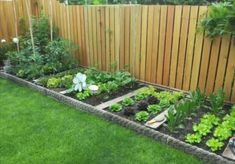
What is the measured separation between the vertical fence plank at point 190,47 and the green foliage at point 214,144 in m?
1.55

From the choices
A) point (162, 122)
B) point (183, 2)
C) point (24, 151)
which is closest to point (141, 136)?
point (162, 122)

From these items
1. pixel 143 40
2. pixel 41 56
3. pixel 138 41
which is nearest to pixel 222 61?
pixel 143 40

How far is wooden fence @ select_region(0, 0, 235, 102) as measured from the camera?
12.6 ft

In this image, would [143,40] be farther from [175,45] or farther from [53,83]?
[53,83]

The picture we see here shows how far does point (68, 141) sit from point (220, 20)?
2505 mm

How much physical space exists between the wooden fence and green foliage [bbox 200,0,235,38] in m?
0.24

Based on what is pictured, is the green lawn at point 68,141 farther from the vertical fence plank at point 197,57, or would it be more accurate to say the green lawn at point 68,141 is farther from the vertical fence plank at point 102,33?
the vertical fence plank at point 102,33

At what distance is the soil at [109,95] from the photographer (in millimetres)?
4074

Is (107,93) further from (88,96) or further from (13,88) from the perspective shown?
(13,88)

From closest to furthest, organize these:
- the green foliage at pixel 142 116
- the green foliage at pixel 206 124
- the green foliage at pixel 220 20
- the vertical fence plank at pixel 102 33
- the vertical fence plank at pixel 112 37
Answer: the green foliage at pixel 206 124 < the green foliage at pixel 220 20 < the green foliage at pixel 142 116 < the vertical fence plank at pixel 112 37 < the vertical fence plank at pixel 102 33

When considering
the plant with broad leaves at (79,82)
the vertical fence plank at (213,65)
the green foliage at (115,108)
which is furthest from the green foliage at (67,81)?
the vertical fence plank at (213,65)

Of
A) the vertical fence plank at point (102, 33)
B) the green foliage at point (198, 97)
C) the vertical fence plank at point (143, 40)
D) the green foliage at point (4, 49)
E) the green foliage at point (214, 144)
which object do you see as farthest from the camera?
the green foliage at point (4, 49)

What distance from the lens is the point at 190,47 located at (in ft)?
13.3

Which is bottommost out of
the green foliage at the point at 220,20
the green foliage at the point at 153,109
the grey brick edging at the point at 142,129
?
the grey brick edging at the point at 142,129
